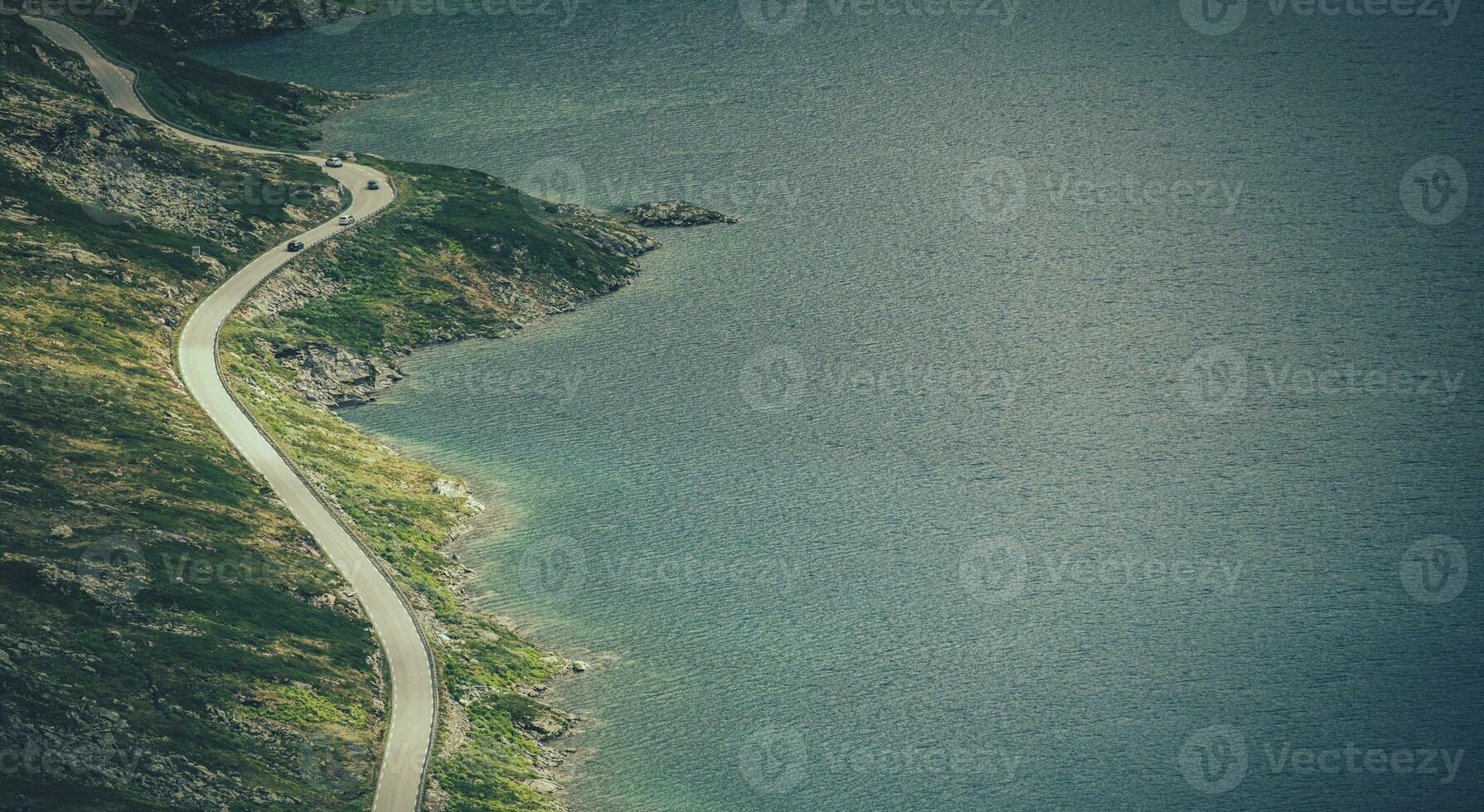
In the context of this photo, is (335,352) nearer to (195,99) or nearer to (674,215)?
(674,215)

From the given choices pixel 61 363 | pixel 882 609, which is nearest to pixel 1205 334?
pixel 882 609

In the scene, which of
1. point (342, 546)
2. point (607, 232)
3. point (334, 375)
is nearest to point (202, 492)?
point (342, 546)

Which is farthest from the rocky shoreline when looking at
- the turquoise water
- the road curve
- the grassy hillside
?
the turquoise water

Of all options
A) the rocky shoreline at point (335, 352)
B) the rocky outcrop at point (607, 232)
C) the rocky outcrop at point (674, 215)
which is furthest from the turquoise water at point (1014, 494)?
the rocky outcrop at point (607, 232)

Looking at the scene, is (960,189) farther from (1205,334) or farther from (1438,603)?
(1438,603)

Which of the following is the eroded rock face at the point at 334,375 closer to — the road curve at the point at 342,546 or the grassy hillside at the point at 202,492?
the grassy hillside at the point at 202,492
